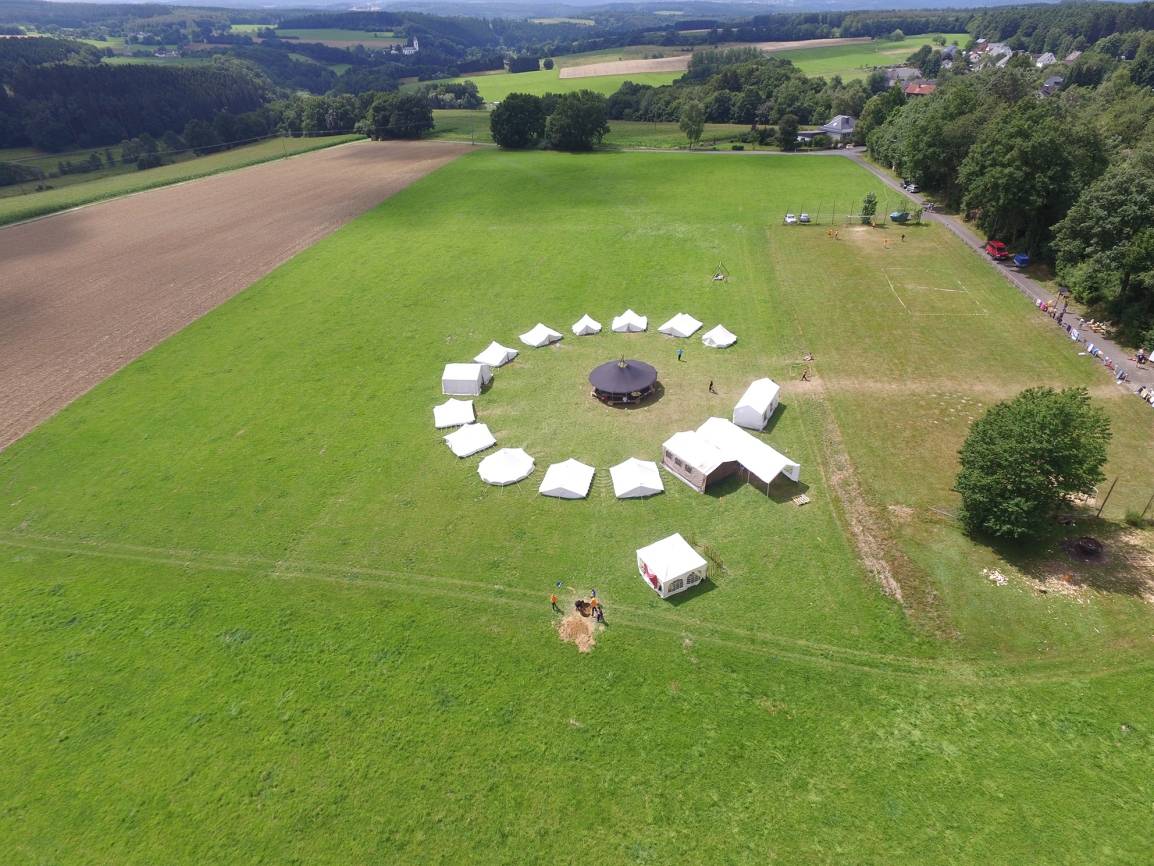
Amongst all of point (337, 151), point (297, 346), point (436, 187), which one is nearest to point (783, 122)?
point (436, 187)

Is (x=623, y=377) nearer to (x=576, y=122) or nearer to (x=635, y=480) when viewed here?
(x=635, y=480)

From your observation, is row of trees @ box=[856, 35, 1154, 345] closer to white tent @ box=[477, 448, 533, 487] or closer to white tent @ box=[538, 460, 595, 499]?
white tent @ box=[538, 460, 595, 499]

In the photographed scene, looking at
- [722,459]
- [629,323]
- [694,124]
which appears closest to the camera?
[722,459]

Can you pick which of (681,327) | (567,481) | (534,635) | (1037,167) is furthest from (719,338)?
(1037,167)

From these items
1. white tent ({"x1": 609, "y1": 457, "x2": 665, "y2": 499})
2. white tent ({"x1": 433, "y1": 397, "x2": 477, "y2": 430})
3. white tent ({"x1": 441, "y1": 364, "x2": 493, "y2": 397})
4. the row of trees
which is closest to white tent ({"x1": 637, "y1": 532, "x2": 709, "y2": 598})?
white tent ({"x1": 609, "y1": 457, "x2": 665, "y2": 499})

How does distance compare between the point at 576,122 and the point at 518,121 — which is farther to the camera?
the point at 518,121

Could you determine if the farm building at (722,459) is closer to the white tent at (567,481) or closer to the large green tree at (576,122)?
the white tent at (567,481)

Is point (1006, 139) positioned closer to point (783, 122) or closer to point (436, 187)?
point (783, 122)
